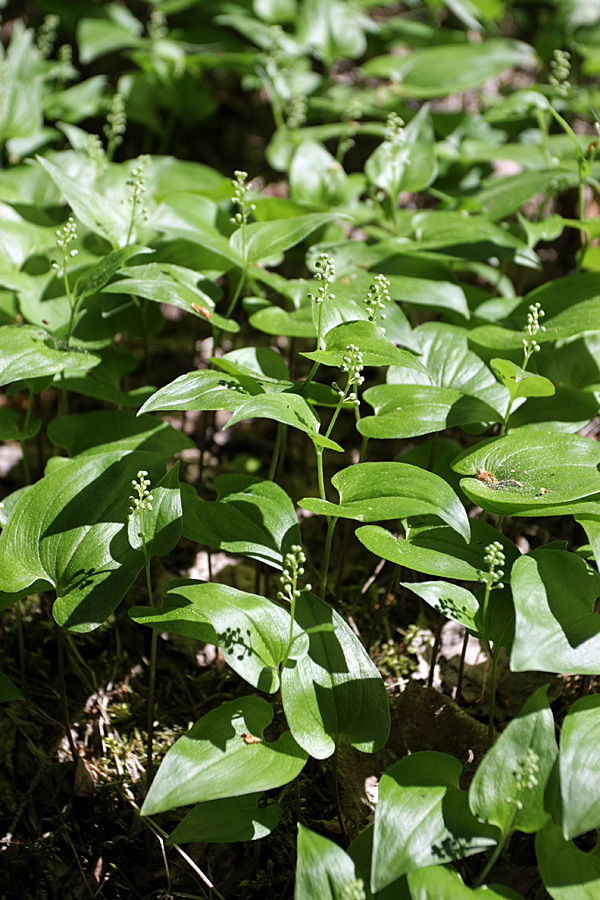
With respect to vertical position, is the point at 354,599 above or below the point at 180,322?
below

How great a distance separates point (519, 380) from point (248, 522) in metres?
0.92

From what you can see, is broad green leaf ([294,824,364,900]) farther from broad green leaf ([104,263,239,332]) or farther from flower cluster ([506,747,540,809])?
broad green leaf ([104,263,239,332])

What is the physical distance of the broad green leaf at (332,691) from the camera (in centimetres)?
176

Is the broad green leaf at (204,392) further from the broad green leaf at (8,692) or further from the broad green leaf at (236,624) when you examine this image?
the broad green leaf at (8,692)

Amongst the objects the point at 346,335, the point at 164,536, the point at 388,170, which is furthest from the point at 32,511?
the point at 388,170

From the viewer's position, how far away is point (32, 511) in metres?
2.10

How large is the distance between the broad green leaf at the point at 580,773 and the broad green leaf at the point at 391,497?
49 cm

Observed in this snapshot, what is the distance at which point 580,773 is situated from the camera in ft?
5.11

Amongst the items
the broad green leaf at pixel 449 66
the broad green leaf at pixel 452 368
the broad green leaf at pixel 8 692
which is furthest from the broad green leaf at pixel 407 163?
the broad green leaf at pixel 8 692

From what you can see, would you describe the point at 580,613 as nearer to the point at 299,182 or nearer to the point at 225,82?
the point at 299,182

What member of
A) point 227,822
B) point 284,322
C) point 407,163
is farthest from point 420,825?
point 407,163

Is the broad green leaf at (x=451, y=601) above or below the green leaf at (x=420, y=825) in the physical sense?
above

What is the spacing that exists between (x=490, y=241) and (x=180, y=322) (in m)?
1.72

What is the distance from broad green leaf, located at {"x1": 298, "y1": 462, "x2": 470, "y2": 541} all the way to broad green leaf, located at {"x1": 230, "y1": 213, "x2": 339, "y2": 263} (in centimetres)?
92
